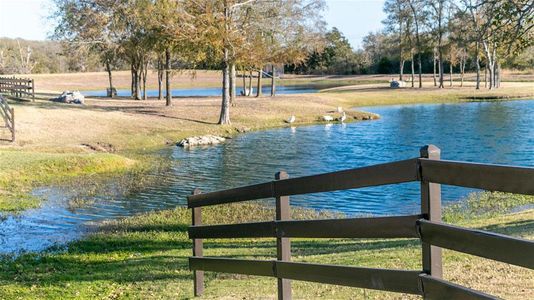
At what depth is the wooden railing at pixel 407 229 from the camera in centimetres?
308

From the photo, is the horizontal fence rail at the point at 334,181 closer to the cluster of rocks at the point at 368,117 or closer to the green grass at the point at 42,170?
the green grass at the point at 42,170

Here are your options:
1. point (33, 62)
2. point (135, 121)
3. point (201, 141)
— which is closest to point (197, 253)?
point (201, 141)

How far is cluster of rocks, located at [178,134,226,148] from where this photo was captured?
31.8 m

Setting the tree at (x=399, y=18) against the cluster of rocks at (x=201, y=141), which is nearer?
the cluster of rocks at (x=201, y=141)

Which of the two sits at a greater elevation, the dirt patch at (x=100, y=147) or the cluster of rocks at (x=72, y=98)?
the cluster of rocks at (x=72, y=98)

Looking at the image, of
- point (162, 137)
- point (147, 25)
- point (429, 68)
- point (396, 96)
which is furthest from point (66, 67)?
point (162, 137)

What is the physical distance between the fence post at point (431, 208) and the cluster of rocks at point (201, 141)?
2803 centimetres

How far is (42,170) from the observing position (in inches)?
830

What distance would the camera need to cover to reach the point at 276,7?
45312 millimetres

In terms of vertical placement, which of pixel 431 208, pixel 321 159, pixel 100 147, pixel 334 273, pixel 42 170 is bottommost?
pixel 321 159

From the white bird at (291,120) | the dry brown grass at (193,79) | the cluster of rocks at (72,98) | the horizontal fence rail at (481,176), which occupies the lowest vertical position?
the white bird at (291,120)

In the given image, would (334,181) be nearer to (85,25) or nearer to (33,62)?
(85,25)

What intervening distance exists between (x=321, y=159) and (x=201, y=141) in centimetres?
856

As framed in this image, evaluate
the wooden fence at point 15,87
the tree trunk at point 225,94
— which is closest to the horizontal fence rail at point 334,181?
the tree trunk at point 225,94
